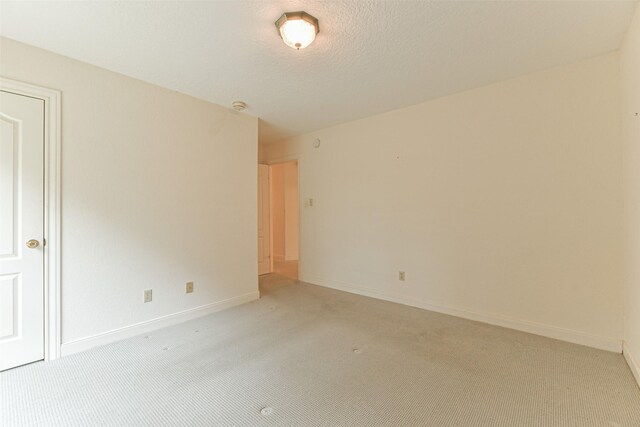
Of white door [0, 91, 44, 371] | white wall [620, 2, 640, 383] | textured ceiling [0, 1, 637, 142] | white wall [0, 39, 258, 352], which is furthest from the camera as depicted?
white wall [0, 39, 258, 352]

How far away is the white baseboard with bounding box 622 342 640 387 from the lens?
6.23 feet

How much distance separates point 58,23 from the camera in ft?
6.32

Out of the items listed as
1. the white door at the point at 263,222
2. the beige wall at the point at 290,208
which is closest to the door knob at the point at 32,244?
the white door at the point at 263,222

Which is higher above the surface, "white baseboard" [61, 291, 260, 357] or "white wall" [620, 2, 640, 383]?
"white wall" [620, 2, 640, 383]

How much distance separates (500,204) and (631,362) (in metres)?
1.49

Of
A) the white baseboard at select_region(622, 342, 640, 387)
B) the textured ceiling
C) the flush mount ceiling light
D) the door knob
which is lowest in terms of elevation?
the white baseboard at select_region(622, 342, 640, 387)

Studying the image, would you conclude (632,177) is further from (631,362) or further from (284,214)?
(284,214)

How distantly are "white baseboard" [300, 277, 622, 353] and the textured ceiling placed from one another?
237 cm

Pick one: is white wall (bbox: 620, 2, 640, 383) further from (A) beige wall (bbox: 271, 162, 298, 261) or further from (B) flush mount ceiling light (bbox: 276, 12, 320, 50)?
(A) beige wall (bbox: 271, 162, 298, 261)

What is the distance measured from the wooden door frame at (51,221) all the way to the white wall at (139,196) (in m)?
0.05

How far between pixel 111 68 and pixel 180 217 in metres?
1.48

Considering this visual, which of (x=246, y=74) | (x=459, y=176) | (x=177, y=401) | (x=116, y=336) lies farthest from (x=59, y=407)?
(x=459, y=176)

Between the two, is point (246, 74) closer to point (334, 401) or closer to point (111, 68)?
point (111, 68)

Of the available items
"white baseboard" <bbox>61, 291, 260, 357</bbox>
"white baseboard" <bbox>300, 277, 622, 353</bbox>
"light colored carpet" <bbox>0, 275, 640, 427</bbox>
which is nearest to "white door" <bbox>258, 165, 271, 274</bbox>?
"white baseboard" <bbox>61, 291, 260, 357</bbox>
